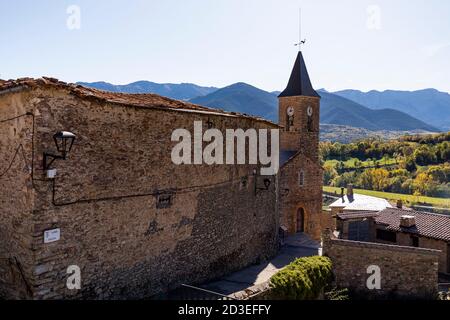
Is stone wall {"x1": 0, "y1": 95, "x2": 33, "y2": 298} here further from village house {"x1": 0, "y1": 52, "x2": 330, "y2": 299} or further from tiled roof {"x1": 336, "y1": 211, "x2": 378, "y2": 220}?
tiled roof {"x1": 336, "y1": 211, "x2": 378, "y2": 220}

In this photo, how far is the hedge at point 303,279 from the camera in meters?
14.0

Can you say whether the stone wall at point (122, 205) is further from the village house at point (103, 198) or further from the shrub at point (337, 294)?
the shrub at point (337, 294)

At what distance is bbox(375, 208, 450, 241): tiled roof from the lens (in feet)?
74.0

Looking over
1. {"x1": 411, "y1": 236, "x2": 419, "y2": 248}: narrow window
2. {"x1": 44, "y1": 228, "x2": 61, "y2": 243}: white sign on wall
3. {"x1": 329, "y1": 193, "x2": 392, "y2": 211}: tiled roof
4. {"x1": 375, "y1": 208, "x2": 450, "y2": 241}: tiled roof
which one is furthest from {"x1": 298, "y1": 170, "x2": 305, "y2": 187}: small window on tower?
{"x1": 44, "y1": 228, "x2": 61, "y2": 243}: white sign on wall

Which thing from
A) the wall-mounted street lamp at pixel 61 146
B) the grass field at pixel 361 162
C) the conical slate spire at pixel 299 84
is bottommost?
the grass field at pixel 361 162

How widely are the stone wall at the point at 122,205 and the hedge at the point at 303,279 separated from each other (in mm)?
2761

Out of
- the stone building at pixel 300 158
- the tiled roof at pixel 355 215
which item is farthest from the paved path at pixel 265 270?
the stone building at pixel 300 158

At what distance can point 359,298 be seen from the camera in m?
18.4

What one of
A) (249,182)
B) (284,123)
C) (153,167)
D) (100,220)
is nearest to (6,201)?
(100,220)

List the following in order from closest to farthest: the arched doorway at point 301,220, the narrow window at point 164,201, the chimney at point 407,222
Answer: the narrow window at point 164,201
the chimney at point 407,222
the arched doorway at point 301,220

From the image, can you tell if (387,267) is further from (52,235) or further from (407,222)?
(52,235)
